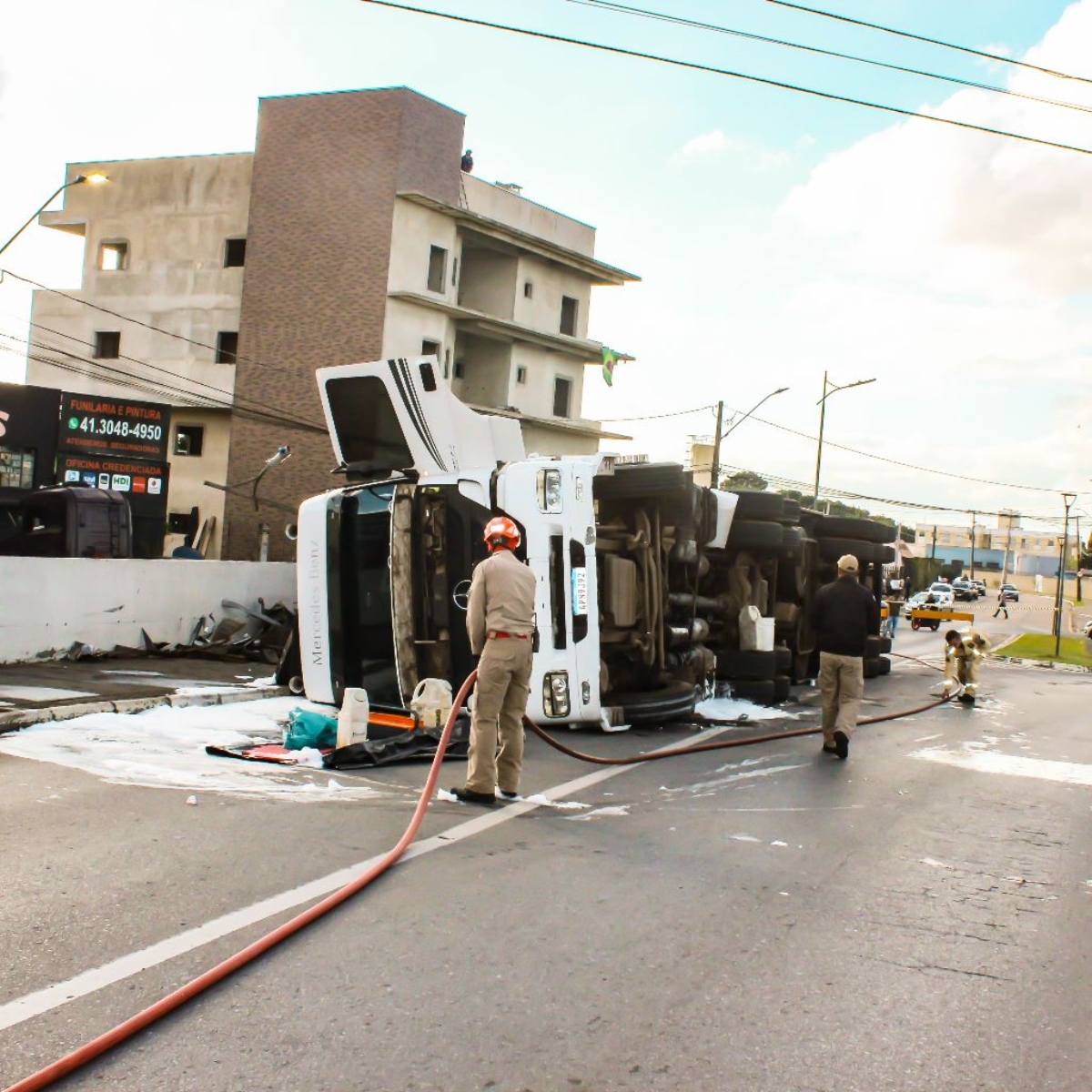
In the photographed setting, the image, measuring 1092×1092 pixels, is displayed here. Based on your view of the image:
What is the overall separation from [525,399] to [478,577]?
127 feet

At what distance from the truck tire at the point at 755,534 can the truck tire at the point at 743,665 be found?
1.33m

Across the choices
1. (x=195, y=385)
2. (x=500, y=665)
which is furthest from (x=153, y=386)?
(x=500, y=665)

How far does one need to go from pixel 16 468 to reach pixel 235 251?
19.4m

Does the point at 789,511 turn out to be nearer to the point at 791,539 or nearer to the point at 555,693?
the point at 791,539

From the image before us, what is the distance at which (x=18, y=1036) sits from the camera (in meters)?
3.56

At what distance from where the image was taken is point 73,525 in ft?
61.6

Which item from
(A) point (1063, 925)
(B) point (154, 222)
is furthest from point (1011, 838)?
(B) point (154, 222)

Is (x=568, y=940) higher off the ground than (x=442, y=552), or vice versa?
(x=442, y=552)

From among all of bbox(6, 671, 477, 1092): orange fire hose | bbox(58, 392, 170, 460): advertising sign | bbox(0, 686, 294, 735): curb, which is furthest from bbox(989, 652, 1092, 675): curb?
bbox(6, 671, 477, 1092): orange fire hose

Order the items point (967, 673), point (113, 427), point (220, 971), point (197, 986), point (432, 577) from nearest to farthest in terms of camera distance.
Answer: point (197, 986) → point (220, 971) → point (432, 577) → point (967, 673) → point (113, 427)

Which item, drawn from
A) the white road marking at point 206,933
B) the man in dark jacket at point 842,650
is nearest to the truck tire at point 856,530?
the man in dark jacket at point 842,650

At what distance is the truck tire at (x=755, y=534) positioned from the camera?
46.8 feet

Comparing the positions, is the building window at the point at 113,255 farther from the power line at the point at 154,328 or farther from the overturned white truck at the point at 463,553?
the overturned white truck at the point at 463,553

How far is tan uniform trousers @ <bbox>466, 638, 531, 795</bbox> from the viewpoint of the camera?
746 centimetres
